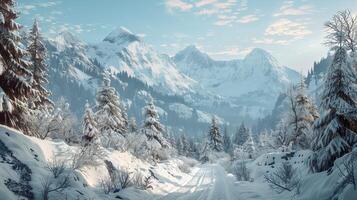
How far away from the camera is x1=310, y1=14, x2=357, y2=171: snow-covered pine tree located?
16.6 metres

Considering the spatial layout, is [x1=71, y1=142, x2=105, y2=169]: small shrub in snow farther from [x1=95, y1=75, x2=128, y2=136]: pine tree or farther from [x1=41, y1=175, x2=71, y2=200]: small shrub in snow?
[x1=95, y1=75, x2=128, y2=136]: pine tree

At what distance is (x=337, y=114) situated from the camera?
17.0 meters

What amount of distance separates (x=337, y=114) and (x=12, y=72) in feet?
49.3

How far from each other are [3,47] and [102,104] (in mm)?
26098

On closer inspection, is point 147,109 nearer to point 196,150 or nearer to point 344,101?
point 344,101

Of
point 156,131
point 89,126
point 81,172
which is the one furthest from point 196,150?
point 81,172

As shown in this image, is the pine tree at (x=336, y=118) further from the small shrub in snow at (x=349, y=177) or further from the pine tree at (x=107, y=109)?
the pine tree at (x=107, y=109)

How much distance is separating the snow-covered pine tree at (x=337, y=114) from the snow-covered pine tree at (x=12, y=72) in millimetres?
13902

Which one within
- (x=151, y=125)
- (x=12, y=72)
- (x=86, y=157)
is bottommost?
(x=151, y=125)

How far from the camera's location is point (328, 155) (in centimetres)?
1670

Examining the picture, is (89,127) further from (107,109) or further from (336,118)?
(336,118)

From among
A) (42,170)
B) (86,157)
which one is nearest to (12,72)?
(86,157)

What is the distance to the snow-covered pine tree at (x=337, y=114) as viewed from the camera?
1658 cm

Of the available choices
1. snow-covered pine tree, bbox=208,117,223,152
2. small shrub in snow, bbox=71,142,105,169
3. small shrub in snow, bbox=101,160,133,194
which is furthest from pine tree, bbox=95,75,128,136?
snow-covered pine tree, bbox=208,117,223,152
